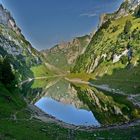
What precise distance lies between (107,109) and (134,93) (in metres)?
59.0

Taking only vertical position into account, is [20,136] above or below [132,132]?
below

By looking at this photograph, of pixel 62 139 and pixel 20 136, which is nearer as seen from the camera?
pixel 20 136

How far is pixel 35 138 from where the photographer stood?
5409 centimetres

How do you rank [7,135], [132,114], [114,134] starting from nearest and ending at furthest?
1. [7,135]
2. [114,134]
3. [132,114]

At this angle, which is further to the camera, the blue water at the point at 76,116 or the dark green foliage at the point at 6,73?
the blue water at the point at 76,116

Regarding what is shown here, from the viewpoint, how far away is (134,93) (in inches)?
7475

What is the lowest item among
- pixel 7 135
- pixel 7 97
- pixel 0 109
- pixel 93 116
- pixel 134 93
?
pixel 7 135

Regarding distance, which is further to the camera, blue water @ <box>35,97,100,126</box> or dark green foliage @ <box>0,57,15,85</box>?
blue water @ <box>35,97,100,126</box>

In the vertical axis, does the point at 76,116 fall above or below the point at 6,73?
above

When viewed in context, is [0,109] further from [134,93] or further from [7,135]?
[134,93]

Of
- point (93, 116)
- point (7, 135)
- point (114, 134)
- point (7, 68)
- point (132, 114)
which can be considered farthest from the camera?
point (93, 116)

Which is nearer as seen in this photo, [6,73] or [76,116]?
[6,73]

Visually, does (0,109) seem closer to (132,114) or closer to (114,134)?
(114,134)

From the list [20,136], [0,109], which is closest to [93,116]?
[0,109]
